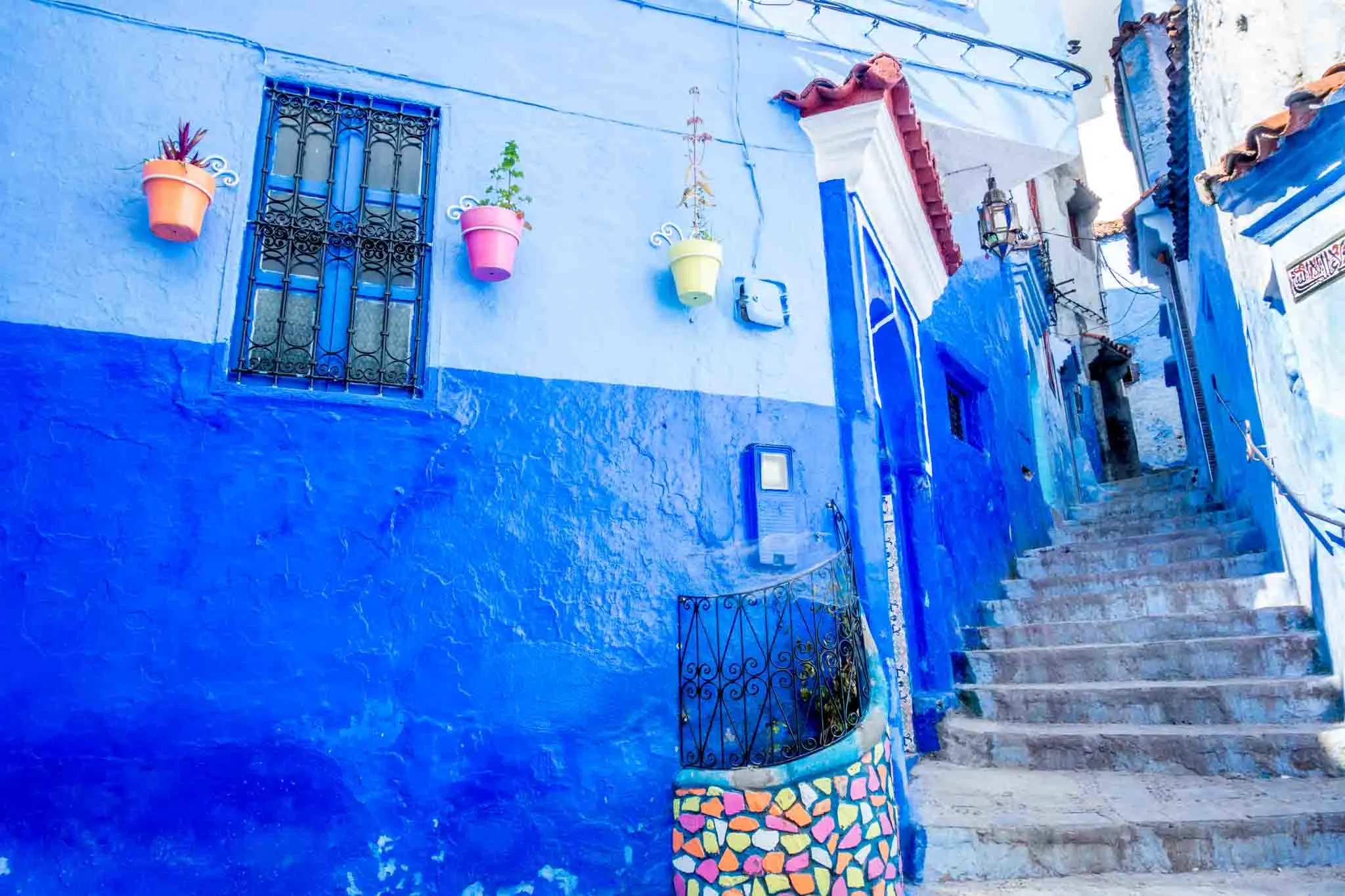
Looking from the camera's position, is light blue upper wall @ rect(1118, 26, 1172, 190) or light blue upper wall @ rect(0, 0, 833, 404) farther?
light blue upper wall @ rect(1118, 26, 1172, 190)

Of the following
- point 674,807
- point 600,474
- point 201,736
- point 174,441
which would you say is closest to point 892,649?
point 674,807

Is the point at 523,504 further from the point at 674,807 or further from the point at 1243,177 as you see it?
the point at 1243,177

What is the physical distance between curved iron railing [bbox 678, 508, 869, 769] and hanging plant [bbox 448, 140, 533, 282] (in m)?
1.85

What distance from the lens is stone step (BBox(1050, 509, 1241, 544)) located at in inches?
358

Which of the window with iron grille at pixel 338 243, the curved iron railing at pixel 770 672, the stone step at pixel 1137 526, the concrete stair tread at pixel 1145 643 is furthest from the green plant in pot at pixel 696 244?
the stone step at pixel 1137 526

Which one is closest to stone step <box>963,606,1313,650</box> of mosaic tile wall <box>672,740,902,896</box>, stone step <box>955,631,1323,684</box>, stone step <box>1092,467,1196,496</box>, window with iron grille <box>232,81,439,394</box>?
stone step <box>955,631,1323,684</box>

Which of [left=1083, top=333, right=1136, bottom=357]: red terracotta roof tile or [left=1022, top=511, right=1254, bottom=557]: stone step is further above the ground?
[left=1083, top=333, right=1136, bottom=357]: red terracotta roof tile

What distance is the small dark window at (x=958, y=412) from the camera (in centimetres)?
830

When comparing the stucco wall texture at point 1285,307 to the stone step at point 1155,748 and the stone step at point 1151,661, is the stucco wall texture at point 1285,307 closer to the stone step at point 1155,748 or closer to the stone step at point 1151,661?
the stone step at point 1151,661

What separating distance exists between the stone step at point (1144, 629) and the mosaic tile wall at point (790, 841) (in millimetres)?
3483

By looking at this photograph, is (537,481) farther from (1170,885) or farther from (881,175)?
(1170,885)

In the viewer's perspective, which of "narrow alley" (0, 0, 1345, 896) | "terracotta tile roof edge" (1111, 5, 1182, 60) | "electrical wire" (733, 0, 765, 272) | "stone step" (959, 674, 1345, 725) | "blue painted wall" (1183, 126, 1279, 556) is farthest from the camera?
"terracotta tile roof edge" (1111, 5, 1182, 60)

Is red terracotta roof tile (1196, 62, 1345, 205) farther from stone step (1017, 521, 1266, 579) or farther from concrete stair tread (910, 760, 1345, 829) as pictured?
stone step (1017, 521, 1266, 579)

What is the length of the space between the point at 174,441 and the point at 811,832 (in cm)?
315
